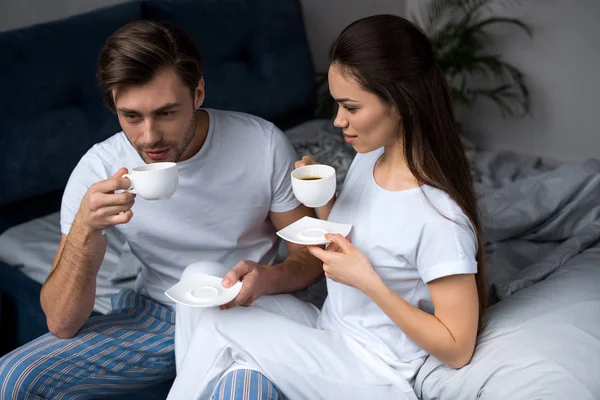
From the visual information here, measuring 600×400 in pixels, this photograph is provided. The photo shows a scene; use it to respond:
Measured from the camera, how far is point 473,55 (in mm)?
3389

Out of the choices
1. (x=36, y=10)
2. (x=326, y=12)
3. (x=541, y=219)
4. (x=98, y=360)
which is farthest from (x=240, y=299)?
(x=326, y=12)

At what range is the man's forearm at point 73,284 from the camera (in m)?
1.50

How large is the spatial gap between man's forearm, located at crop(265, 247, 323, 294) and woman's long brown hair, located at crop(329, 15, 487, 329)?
1.30ft

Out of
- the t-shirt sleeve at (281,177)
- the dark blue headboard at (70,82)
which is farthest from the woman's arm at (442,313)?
the dark blue headboard at (70,82)

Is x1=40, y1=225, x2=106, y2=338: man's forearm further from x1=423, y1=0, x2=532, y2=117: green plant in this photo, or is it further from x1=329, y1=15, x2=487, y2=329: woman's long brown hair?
x1=423, y1=0, x2=532, y2=117: green plant

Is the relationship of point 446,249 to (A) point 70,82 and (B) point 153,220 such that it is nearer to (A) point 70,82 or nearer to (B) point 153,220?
(B) point 153,220

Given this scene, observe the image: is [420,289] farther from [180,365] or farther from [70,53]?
[70,53]

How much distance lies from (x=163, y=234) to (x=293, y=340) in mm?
468

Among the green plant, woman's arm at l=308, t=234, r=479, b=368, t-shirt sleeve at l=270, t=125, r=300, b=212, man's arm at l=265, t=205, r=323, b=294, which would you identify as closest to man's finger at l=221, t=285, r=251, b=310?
man's arm at l=265, t=205, r=323, b=294

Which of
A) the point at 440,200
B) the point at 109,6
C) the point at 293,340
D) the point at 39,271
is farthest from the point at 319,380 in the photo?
the point at 109,6

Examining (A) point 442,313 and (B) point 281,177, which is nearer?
(A) point 442,313

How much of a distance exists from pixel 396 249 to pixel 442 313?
0.15 meters

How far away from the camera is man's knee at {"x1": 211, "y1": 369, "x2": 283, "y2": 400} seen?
129 centimetres

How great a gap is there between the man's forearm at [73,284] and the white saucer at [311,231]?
39cm
